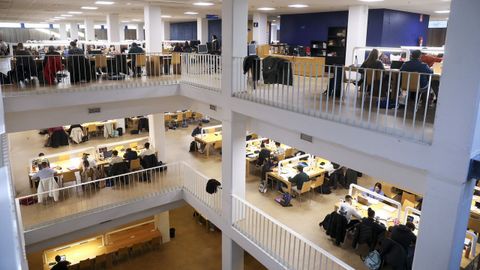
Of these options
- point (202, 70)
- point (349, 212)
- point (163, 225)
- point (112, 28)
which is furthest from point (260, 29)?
point (349, 212)

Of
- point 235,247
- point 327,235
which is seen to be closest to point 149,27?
point 235,247

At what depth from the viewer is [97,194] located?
425 inches

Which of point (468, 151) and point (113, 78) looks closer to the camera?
point (468, 151)

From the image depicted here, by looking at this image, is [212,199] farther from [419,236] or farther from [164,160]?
[419,236]

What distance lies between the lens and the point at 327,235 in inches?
355

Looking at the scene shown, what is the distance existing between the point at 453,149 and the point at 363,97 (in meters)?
1.59

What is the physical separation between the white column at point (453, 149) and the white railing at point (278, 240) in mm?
2208

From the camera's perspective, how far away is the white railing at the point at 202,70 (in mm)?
9875

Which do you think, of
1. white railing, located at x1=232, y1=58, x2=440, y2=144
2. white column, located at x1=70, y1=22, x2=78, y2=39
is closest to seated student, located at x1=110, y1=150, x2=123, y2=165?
white railing, located at x1=232, y1=58, x2=440, y2=144

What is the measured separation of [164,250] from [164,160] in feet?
10.2

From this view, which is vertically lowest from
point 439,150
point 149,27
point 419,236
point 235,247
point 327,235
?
point 235,247

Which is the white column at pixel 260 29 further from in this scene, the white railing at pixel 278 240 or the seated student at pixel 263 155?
the white railing at pixel 278 240

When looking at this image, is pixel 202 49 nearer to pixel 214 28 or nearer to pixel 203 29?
pixel 203 29

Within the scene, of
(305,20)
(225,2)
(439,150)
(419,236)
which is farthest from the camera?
(305,20)
